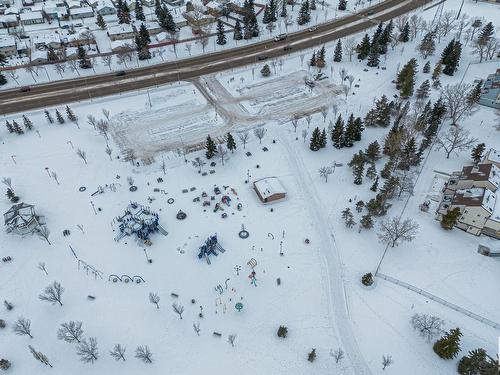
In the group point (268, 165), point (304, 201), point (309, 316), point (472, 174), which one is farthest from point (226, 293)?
point (472, 174)

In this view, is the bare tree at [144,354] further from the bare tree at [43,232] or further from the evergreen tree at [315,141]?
the evergreen tree at [315,141]

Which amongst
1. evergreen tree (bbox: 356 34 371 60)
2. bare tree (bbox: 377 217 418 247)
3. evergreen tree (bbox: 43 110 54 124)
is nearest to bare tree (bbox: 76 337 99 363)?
bare tree (bbox: 377 217 418 247)

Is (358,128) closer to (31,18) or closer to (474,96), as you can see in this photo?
(474,96)

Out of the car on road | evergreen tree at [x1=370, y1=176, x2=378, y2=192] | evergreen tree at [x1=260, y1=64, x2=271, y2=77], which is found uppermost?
the car on road

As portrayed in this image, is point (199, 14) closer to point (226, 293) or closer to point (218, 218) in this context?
point (218, 218)

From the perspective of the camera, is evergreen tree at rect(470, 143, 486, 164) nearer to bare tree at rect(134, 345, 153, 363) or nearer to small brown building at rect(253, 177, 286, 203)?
small brown building at rect(253, 177, 286, 203)

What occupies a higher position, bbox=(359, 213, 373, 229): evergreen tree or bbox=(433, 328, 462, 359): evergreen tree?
bbox=(359, 213, 373, 229): evergreen tree
